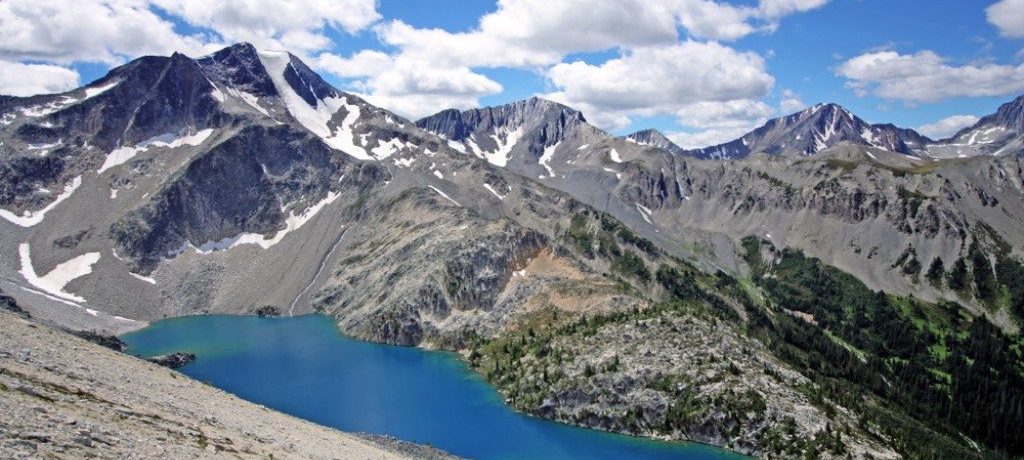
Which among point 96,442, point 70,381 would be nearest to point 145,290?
point 70,381

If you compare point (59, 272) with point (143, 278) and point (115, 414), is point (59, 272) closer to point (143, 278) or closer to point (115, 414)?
point (143, 278)

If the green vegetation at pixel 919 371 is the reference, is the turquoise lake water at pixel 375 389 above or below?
below

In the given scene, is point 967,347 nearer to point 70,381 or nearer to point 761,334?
point 761,334

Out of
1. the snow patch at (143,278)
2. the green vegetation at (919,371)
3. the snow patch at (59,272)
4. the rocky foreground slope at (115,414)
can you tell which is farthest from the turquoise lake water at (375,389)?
the green vegetation at (919,371)

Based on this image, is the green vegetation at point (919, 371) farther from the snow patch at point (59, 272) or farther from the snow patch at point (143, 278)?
the snow patch at point (59, 272)

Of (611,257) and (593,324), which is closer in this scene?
(593,324)

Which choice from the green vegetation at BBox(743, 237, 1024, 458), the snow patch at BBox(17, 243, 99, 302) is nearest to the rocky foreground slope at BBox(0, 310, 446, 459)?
the green vegetation at BBox(743, 237, 1024, 458)
